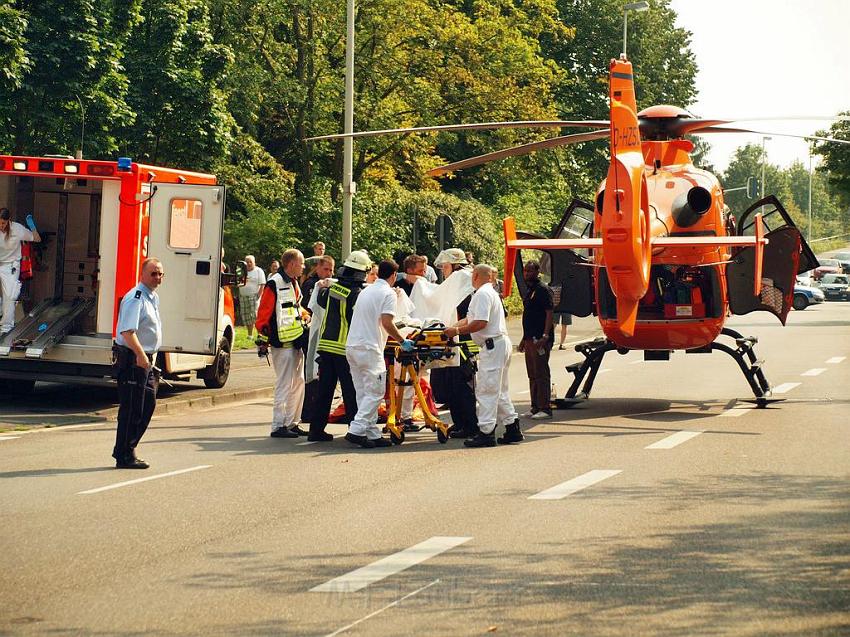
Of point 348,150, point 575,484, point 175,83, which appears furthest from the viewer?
point 175,83

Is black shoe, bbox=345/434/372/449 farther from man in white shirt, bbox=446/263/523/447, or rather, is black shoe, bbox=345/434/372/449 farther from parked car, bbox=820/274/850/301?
parked car, bbox=820/274/850/301

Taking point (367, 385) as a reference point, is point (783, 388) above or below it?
below

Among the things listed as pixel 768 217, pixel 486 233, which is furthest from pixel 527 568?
pixel 486 233

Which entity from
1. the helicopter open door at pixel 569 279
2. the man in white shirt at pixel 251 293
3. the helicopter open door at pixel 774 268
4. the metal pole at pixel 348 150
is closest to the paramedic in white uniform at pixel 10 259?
the helicopter open door at pixel 569 279

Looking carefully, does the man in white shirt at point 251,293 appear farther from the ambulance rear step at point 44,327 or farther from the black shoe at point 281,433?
the black shoe at point 281,433

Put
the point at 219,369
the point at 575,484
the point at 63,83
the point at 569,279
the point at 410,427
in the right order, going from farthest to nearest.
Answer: the point at 63,83 < the point at 219,369 < the point at 569,279 < the point at 410,427 < the point at 575,484

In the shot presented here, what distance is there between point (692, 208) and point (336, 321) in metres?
5.59

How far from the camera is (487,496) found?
1090 cm

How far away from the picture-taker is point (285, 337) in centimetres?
1524

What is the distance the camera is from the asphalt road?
7.01 m

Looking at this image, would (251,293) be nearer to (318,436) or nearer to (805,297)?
(318,436)

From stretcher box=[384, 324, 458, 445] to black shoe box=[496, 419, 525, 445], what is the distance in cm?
64

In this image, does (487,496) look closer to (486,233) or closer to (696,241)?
(696,241)

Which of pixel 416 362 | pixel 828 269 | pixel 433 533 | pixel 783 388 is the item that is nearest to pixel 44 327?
pixel 416 362
